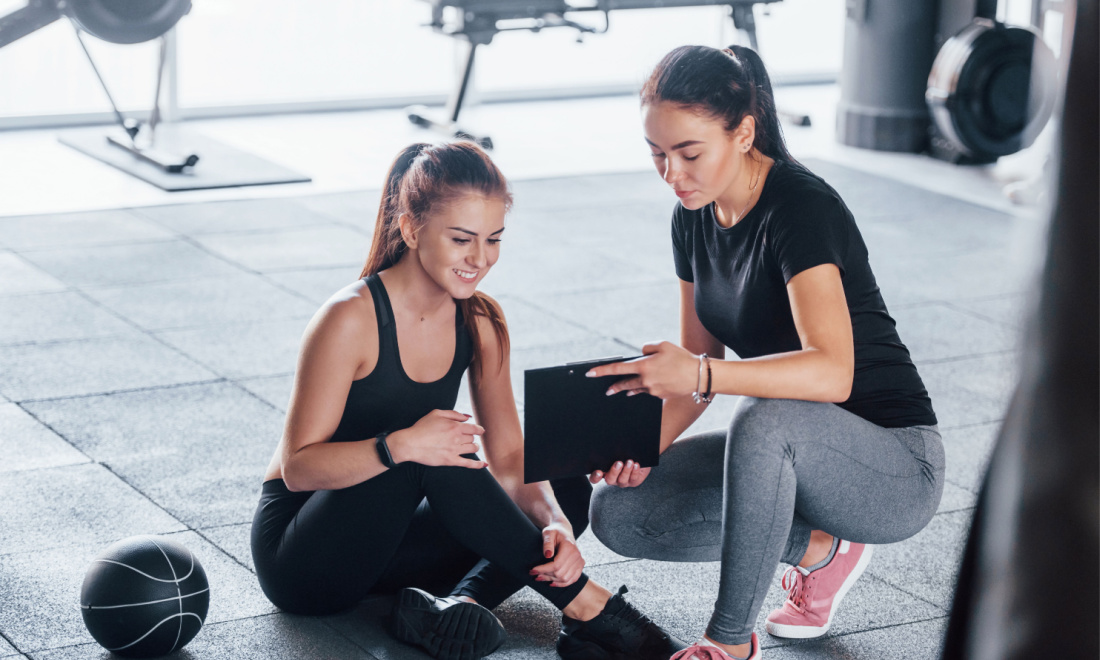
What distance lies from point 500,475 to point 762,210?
0.63 meters

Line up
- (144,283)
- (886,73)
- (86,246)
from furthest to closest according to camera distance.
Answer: (886,73) → (86,246) → (144,283)

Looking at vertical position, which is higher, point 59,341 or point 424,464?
point 424,464

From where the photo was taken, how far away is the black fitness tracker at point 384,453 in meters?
1.80

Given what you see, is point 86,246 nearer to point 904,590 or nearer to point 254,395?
point 254,395

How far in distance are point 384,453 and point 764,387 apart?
21.8 inches

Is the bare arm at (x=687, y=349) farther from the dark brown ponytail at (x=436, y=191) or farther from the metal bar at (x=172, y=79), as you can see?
the metal bar at (x=172, y=79)

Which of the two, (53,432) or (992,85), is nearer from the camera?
(53,432)

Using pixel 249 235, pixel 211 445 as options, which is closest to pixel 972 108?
pixel 249 235

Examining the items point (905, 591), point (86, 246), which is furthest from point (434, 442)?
point (86, 246)

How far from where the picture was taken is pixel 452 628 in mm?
1941

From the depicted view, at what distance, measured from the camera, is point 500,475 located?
6.82 feet

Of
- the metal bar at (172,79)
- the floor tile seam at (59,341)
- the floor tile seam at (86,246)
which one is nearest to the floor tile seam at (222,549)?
the floor tile seam at (59,341)

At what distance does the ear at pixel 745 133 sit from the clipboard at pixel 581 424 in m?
0.36

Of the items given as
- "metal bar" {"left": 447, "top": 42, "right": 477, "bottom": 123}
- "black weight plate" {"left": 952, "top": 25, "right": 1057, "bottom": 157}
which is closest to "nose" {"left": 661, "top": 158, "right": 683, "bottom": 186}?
"black weight plate" {"left": 952, "top": 25, "right": 1057, "bottom": 157}
